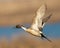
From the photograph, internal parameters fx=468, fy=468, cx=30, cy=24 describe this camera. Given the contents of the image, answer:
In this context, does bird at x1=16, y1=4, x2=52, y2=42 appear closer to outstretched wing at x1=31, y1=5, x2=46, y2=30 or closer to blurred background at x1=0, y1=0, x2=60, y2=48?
outstretched wing at x1=31, y1=5, x2=46, y2=30

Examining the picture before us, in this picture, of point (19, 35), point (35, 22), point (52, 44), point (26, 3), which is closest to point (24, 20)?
point (26, 3)

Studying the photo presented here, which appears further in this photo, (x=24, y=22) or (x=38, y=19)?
(x=24, y=22)

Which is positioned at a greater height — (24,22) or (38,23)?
(38,23)

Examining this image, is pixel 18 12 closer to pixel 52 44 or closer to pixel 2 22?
pixel 2 22

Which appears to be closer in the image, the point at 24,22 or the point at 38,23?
the point at 38,23

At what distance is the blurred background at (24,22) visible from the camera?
743cm

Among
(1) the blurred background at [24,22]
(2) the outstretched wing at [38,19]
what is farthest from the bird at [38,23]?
(1) the blurred background at [24,22]

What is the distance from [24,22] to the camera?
30.0ft

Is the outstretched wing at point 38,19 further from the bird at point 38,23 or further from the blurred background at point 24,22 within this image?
the blurred background at point 24,22

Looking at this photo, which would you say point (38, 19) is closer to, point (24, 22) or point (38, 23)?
point (38, 23)

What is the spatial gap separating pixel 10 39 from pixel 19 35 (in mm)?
177

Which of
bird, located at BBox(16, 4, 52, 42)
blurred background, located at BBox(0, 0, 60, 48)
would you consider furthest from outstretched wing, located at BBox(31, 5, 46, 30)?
blurred background, located at BBox(0, 0, 60, 48)

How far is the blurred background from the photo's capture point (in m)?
7.43

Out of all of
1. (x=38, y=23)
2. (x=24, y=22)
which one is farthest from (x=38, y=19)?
(x=24, y=22)
